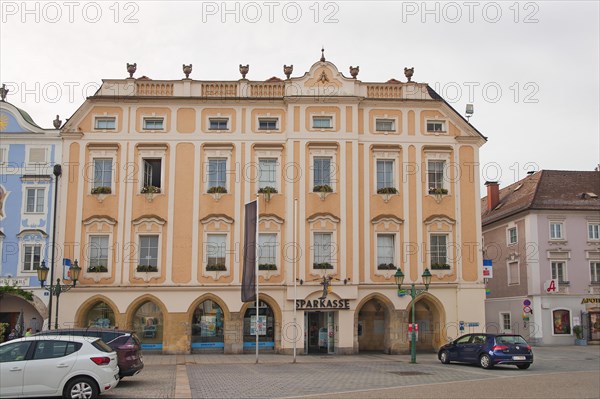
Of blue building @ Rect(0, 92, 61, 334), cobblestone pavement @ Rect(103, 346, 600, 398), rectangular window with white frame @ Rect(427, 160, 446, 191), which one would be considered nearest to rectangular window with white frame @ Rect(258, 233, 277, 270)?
cobblestone pavement @ Rect(103, 346, 600, 398)

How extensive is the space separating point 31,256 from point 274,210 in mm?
12633

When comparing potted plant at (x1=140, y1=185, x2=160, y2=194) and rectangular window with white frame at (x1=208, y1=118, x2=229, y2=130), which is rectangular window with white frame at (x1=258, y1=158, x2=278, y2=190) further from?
potted plant at (x1=140, y1=185, x2=160, y2=194)

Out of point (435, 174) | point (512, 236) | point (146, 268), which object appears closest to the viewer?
point (146, 268)

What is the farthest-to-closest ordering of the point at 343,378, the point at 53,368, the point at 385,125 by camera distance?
1. the point at 385,125
2. the point at 343,378
3. the point at 53,368

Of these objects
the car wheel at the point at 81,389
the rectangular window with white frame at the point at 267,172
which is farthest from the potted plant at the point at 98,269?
the car wheel at the point at 81,389

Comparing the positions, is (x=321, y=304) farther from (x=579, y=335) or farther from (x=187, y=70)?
(x=579, y=335)

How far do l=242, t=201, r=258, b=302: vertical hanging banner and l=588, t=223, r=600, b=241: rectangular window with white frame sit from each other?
27377 mm

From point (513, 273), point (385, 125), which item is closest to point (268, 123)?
point (385, 125)

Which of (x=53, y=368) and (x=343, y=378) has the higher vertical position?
(x=53, y=368)

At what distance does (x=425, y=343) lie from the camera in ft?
124

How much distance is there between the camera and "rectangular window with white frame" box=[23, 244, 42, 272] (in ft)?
117

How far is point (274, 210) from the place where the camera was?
121 feet

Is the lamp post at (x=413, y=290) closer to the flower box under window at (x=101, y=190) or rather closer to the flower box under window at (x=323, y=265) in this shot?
the flower box under window at (x=323, y=265)

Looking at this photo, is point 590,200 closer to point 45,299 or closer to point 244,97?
Answer: point 244,97
